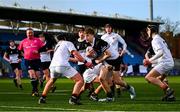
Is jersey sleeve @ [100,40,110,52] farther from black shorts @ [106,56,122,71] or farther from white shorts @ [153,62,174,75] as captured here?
white shorts @ [153,62,174,75]

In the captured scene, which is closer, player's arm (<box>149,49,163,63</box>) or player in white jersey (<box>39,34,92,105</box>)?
player in white jersey (<box>39,34,92,105</box>)

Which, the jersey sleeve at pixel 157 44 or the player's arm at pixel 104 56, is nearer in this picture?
the player's arm at pixel 104 56

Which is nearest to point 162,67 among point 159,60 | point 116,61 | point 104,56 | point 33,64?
point 159,60

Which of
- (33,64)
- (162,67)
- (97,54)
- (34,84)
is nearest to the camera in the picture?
(97,54)

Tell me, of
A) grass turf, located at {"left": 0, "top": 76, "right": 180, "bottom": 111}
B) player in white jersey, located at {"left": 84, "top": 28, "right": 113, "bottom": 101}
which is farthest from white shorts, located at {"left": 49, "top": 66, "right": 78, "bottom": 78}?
player in white jersey, located at {"left": 84, "top": 28, "right": 113, "bottom": 101}

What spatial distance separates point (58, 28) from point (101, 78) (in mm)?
51155

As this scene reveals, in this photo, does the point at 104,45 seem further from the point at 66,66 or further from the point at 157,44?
the point at 157,44

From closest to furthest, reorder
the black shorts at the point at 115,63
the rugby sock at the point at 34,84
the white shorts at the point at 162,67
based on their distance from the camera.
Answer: the white shorts at the point at 162,67
the black shorts at the point at 115,63
the rugby sock at the point at 34,84

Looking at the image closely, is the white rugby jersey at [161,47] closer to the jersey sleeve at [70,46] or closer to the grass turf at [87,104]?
the grass turf at [87,104]

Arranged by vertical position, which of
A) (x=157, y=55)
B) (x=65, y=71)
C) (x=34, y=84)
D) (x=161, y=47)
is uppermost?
(x=161, y=47)

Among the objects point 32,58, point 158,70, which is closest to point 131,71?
point 32,58

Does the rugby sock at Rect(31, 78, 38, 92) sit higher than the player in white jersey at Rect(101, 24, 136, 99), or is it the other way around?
the player in white jersey at Rect(101, 24, 136, 99)

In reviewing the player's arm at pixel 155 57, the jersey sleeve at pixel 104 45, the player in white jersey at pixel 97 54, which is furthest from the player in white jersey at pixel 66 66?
the player's arm at pixel 155 57

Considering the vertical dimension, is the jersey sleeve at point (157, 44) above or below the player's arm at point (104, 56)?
above
